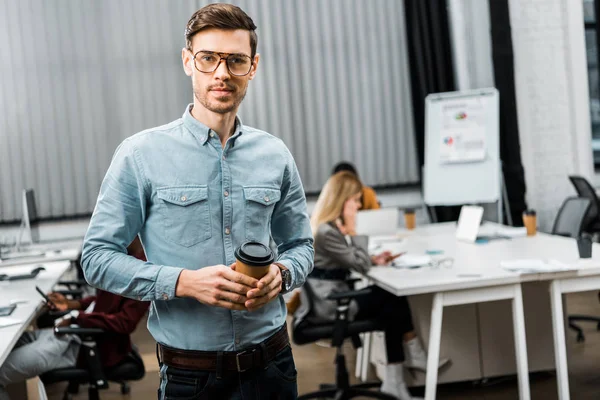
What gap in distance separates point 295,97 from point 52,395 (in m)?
3.53

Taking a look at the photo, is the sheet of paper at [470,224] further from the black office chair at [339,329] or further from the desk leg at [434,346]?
the desk leg at [434,346]

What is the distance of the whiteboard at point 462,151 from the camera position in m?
6.68

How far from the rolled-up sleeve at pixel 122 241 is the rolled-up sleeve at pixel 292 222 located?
32 cm

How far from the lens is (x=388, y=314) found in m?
3.88

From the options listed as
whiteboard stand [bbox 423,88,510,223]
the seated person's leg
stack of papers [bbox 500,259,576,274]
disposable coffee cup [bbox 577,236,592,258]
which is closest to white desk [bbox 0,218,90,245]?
whiteboard stand [bbox 423,88,510,223]

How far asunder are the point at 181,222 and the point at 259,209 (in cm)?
17

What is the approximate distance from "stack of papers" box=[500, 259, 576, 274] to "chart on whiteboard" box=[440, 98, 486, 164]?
3.09 metres

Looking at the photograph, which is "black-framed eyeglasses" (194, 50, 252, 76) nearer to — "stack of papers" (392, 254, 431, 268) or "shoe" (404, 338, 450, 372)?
"stack of papers" (392, 254, 431, 268)

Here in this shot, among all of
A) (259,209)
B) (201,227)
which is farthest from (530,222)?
(201,227)

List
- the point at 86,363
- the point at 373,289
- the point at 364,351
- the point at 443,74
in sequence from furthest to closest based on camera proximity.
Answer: the point at 443,74, the point at 364,351, the point at 373,289, the point at 86,363

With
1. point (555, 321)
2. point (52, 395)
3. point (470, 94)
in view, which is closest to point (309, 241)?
point (555, 321)

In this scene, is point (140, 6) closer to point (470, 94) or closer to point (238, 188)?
point (470, 94)

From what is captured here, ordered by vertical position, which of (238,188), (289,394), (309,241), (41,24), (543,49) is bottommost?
(289,394)

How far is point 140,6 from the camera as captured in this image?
269 inches
